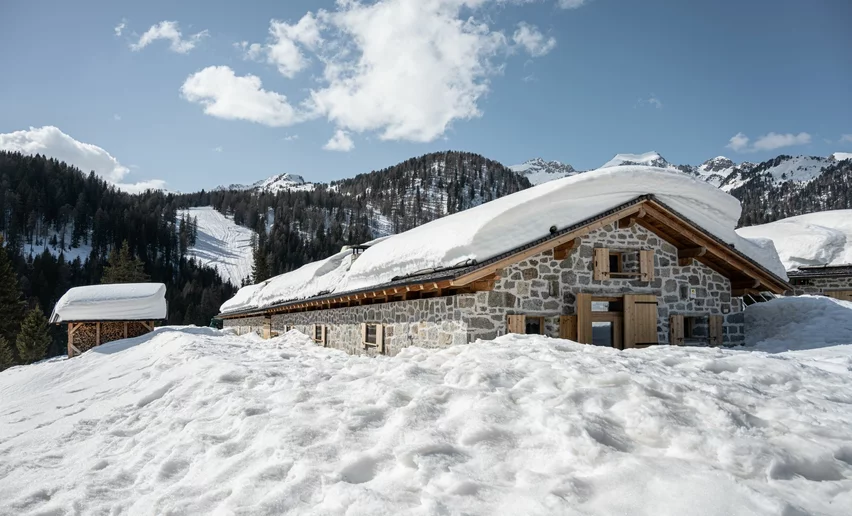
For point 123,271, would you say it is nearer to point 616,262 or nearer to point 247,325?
point 247,325

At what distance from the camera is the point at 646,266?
11.3 m

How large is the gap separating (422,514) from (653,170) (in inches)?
402

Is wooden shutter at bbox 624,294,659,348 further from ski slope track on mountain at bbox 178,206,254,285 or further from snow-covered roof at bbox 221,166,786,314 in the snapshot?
ski slope track on mountain at bbox 178,206,254,285

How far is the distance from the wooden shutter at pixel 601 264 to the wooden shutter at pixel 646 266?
1.02 meters

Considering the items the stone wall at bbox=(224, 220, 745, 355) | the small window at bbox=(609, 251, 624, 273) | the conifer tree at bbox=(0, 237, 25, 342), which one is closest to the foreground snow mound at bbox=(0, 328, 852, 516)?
the stone wall at bbox=(224, 220, 745, 355)

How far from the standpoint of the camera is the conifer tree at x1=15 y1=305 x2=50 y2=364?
3331cm

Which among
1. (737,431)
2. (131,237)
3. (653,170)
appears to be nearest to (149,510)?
(737,431)

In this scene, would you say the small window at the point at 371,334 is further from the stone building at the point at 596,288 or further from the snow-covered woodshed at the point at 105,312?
the snow-covered woodshed at the point at 105,312

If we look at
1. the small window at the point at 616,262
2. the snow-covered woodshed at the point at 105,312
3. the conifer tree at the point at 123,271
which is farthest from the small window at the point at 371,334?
the conifer tree at the point at 123,271

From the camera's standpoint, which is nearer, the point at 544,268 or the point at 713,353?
the point at 713,353

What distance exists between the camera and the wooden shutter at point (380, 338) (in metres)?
12.7

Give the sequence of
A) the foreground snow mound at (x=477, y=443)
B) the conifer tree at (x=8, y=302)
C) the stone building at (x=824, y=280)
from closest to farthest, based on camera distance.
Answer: the foreground snow mound at (x=477, y=443)
the stone building at (x=824, y=280)
the conifer tree at (x=8, y=302)

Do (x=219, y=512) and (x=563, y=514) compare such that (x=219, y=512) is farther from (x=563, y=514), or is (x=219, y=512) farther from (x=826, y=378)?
(x=826, y=378)

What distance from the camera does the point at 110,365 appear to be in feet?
47.4
